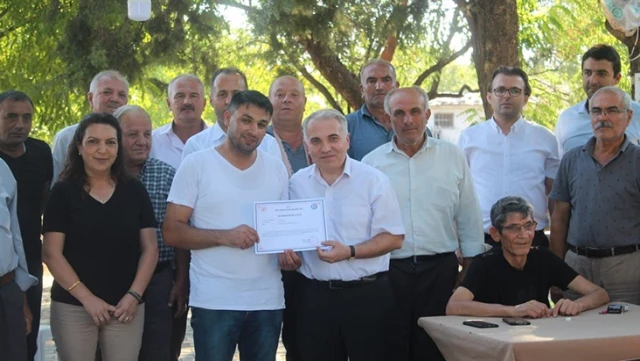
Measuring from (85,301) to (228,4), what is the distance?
23.7 feet

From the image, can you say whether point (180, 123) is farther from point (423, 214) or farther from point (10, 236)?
point (423, 214)

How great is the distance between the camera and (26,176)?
576 centimetres

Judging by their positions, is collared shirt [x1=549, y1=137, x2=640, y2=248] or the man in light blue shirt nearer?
the man in light blue shirt

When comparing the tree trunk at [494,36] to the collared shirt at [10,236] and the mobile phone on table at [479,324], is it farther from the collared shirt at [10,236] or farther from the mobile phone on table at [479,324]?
the collared shirt at [10,236]

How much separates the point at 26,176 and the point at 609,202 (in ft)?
13.4

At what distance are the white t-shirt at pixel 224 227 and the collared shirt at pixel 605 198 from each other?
2310mm

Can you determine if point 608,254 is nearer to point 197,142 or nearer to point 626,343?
point 626,343

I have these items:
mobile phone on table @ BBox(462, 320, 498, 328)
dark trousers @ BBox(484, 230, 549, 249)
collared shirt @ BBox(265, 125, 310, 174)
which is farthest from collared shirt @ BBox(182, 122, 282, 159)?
mobile phone on table @ BBox(462, 320, 498, 328)

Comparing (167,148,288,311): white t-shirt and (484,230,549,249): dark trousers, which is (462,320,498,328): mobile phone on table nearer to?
Answer: (167,148,288,311): white t-shirt

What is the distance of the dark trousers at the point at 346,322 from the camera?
5160 millimetres

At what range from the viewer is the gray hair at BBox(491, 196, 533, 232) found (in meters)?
5.29

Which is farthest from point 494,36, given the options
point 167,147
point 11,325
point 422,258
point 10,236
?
point 11,325

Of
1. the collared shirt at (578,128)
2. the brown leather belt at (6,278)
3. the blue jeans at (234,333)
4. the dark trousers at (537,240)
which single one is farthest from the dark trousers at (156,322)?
the collared shirt at (578,128)

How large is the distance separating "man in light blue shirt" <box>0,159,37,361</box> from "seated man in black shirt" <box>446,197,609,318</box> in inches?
103
